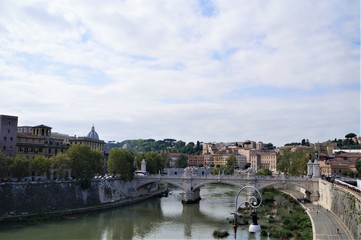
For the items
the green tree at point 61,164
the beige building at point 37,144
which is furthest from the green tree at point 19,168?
the beige building at point 37,144

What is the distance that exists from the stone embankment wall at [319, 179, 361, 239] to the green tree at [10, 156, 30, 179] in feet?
81.0

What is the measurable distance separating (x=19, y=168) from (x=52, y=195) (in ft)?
11.8

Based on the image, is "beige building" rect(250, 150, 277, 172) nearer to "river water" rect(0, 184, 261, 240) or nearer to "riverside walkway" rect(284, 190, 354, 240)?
"river water" rect(0, 184, 261, 240)

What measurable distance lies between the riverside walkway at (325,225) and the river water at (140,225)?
395cm

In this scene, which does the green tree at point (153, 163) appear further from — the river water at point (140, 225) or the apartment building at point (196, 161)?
the apartment building at point (196, 161)

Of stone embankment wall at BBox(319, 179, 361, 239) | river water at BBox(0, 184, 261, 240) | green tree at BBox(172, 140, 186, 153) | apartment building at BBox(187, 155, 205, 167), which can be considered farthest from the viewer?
green tree at BBox(172, 140, 186, 153)

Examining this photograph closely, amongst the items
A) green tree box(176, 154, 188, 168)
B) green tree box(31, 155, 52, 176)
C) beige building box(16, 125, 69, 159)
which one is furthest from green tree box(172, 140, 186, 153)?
green tree box(31, 155, 52, 176)

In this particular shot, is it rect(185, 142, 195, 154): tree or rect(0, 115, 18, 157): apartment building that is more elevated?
rect(185, 142, 195, 154): tree

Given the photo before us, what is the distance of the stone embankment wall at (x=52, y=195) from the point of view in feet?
103

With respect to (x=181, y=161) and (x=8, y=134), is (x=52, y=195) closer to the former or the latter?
(x=8, y=134)

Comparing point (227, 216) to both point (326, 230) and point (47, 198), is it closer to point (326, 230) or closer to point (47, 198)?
point (326, 230)

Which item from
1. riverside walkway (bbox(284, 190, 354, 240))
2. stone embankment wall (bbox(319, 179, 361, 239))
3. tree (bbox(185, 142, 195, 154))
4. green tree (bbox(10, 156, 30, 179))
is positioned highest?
tree (bbox(185, 142, 195, 154))

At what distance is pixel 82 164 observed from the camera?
38.3 m

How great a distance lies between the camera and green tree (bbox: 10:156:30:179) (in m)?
35.0
